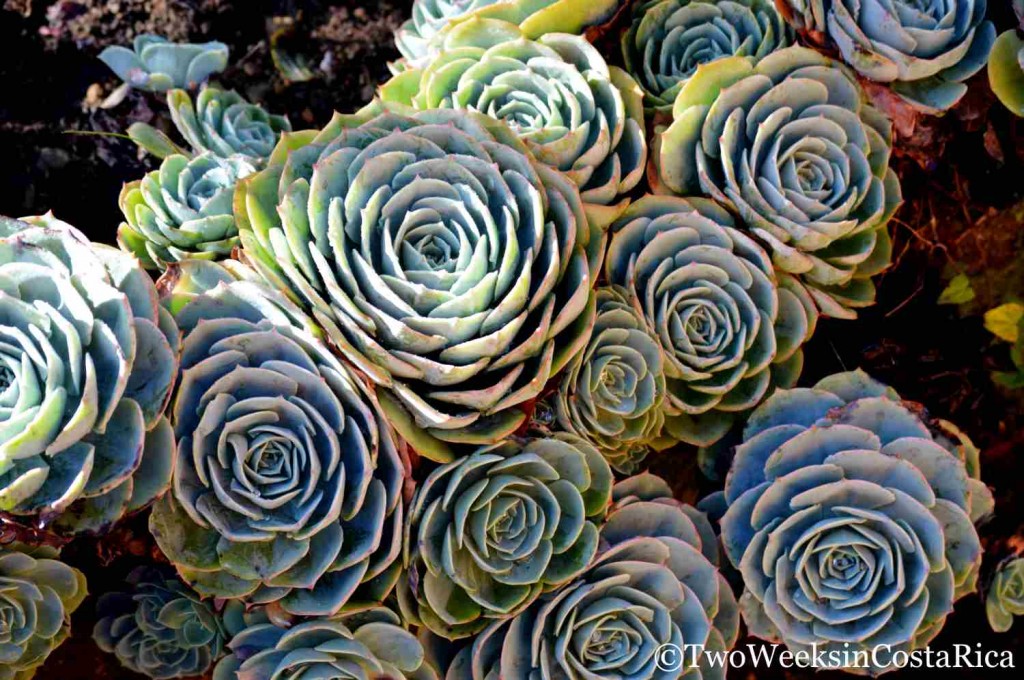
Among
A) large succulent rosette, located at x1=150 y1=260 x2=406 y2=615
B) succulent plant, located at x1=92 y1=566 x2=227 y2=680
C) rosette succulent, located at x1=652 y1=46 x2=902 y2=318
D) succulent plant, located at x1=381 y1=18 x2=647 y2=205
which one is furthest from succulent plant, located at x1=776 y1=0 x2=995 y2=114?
succulent plant, located at x1=92 y1=566 x2=227 y2=680

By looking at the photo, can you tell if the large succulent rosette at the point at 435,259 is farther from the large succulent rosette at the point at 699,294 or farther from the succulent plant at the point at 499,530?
the large succulent rosette at the point at 699,294

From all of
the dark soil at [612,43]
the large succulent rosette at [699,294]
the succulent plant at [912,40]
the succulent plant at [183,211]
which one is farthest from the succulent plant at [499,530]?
the succulent plant at [912,40]

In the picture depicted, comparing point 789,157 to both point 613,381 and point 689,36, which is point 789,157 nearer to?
point 689,36

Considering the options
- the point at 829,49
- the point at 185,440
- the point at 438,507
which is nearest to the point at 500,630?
the point at 438,507

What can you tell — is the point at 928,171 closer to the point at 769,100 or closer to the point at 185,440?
the point at 769,100

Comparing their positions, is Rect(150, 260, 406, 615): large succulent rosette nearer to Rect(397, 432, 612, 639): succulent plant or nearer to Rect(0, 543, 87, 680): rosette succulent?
Rect(397, 432, 612, 639): succulent plant
